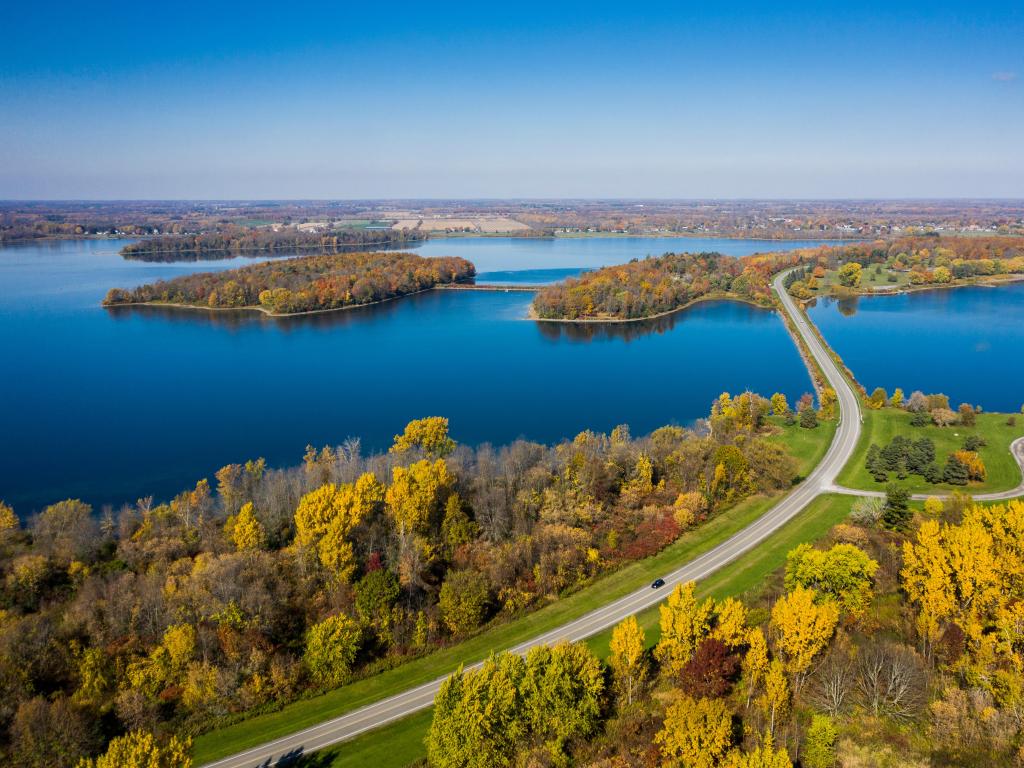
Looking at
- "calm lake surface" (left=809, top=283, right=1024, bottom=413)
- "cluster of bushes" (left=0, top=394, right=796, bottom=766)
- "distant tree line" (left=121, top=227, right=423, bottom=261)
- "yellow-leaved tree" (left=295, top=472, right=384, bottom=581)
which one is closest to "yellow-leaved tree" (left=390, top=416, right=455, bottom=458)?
"cluster of bushes" (left=0, top=394, right=796, bottom=766)

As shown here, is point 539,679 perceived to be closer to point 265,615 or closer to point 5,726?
point 265,615

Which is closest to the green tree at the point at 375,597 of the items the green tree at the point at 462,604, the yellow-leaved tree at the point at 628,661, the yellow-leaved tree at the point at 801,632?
the green tree at the point at 462,604

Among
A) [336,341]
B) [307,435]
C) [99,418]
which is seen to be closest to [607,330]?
[336,341]

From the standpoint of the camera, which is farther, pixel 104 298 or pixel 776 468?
pixel 104 298

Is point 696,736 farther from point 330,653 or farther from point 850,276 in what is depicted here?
point 850,276

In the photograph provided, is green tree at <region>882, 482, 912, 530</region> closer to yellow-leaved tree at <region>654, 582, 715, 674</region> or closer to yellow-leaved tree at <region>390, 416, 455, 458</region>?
yellow-leaved tree at <region>654, 582, 715, 674</region>

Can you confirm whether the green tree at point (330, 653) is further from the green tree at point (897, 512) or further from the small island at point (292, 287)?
the small island at point (292, 287)
